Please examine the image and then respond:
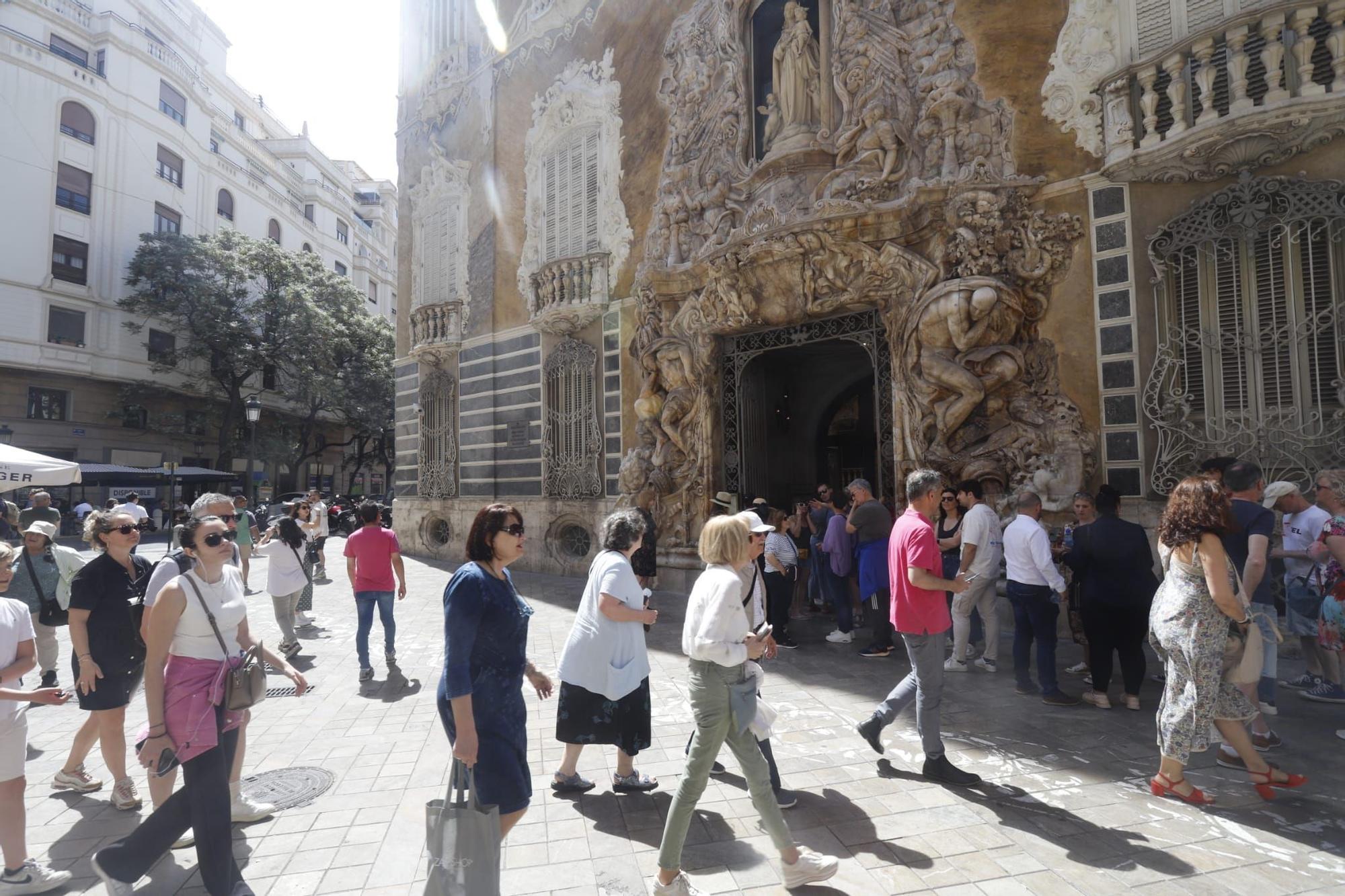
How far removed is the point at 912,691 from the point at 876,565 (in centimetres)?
300

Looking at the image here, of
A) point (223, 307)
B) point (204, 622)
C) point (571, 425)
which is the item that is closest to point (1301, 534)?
point (204, 622)

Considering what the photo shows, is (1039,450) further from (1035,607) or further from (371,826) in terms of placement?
(371,826)

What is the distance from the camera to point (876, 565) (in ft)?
24.1

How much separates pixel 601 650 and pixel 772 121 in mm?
9805

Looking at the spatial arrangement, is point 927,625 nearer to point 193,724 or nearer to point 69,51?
point 193,724

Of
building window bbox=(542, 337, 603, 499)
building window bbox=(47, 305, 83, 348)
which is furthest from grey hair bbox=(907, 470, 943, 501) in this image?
building window bbox=(47, 305, 83, 348)

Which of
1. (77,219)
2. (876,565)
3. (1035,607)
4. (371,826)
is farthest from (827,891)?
(77,219)

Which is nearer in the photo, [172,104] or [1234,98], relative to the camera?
[1234,98]

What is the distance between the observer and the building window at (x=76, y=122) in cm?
2711

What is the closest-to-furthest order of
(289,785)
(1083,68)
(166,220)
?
1. (289,785)
2. (1083,68)
3. (166,220)

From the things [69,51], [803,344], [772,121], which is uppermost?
[69,51]

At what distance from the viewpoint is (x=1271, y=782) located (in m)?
3.92

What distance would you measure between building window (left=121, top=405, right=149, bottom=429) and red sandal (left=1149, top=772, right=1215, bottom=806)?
3447 centimetres

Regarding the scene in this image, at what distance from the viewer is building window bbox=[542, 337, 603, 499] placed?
1360 centimetres
